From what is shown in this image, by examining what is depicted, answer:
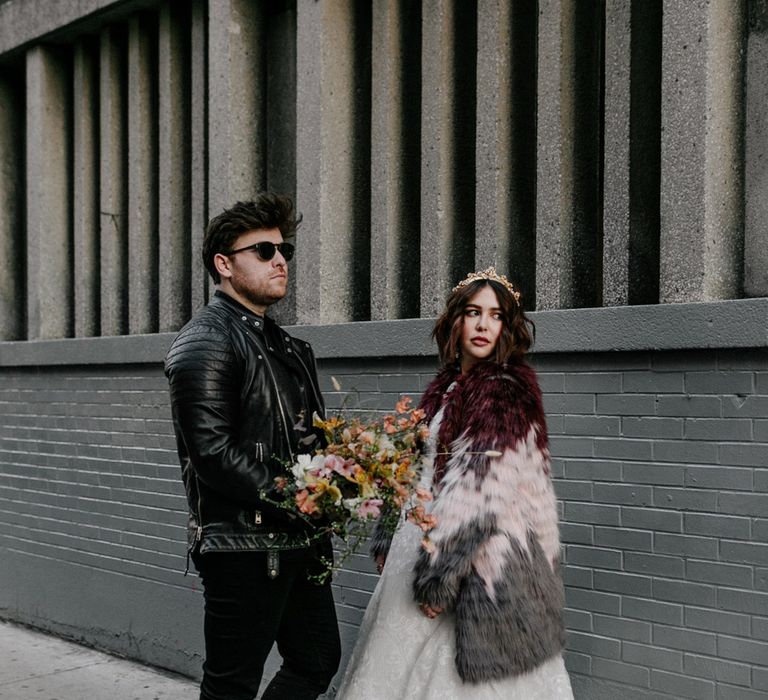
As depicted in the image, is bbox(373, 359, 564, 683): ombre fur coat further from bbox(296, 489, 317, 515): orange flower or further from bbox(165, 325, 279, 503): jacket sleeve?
bbox(165, 325, 279, 503): jacket sleeve

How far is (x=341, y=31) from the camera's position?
237 inches

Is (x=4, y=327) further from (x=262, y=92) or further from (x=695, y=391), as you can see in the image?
(x=695, y=391)

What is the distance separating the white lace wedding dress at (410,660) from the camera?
137 inches

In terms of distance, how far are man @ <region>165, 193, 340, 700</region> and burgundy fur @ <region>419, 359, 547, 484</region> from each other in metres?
0.53

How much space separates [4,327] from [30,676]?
321cm

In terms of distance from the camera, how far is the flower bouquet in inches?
130

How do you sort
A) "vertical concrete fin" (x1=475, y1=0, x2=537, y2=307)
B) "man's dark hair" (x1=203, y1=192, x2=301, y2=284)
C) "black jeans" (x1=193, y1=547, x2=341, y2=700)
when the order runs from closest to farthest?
"black jeans" (x1=193, y1=547, x2=341, y2=700), "man's dark hair" (x1=203, y1=192, x2=301, y2=284), "vertical concrete fin" (x1=475, y1=0, x2=537, y2=307)

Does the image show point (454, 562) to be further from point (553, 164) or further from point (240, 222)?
point (553, 164)

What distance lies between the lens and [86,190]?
786 centimetres

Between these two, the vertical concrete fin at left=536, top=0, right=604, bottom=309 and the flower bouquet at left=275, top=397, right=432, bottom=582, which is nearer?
the flower bouquet at left=275, top=397, right=432, bottom=582

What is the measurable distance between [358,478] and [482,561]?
19.8 inches

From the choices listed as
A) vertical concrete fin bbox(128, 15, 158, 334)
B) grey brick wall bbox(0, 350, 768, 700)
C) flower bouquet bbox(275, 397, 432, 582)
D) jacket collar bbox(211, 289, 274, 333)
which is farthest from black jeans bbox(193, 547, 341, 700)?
vertical concrete fin bbox(128, 15, 158, 334)

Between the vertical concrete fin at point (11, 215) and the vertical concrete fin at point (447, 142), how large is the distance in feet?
14.6

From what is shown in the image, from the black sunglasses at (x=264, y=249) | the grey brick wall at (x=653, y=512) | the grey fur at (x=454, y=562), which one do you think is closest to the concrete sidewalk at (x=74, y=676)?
the grey brick wall at (x=653, y=512)
